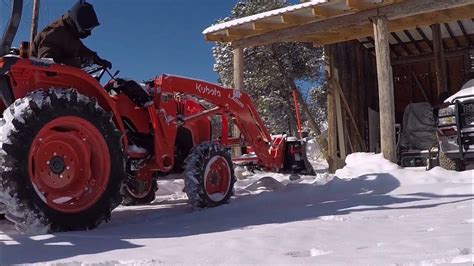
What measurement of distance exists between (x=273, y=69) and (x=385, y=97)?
16487 millimetres

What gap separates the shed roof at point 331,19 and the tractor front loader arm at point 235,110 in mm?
2810

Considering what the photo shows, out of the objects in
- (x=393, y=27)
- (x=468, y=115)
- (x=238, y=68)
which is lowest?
(x=468, y=115)

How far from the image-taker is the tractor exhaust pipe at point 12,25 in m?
3.94

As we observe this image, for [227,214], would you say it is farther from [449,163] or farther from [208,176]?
[449,163]

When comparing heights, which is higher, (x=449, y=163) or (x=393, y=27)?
(x=393, y=27)

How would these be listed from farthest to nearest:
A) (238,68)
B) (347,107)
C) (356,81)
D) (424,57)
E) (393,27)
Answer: (424,57)
(356,81)
(347,107)
(238,68)
(393,27)

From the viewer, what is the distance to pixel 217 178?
230 inches

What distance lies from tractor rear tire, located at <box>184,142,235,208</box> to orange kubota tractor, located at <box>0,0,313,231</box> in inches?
0.5

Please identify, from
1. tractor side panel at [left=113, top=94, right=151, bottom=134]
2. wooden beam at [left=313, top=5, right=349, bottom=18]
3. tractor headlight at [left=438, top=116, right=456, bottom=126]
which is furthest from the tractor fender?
wooden beam at [left=313, top=5, right=349, bottom=18]

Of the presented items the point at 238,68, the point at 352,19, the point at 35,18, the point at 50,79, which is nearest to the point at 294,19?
the point at 352,19

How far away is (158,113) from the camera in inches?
218

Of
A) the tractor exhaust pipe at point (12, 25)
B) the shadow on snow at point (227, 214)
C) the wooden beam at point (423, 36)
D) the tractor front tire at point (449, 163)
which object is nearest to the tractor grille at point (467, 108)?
the tractor front tire at point (449, 163)

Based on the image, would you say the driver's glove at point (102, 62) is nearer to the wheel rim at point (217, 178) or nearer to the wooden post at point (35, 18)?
the wheel rim at point (217, 178)

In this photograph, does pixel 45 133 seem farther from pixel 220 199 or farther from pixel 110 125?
pixel 220 199
